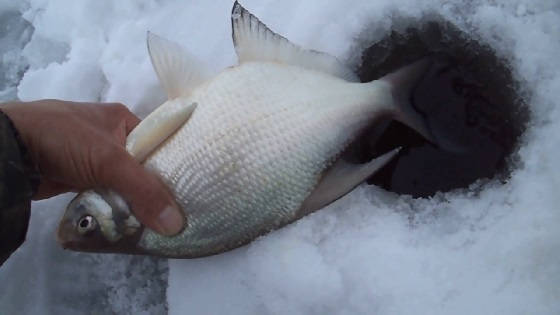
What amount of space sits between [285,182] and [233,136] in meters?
0.22

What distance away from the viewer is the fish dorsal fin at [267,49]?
5.42 ft

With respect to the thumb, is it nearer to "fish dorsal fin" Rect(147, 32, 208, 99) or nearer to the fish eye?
the fish eye

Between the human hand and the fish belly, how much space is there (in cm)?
8

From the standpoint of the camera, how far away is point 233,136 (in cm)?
155

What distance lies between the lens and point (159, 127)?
1.56 metres

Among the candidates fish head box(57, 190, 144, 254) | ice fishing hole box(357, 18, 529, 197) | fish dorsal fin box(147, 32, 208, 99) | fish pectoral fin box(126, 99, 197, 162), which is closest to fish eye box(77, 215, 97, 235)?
fish head box(57, 190, 144, 254)

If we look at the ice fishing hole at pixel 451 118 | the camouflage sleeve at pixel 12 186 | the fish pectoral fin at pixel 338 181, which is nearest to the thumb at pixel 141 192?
the camouflage sleeve at pixel 12 186

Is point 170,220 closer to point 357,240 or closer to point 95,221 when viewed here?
point 95,221

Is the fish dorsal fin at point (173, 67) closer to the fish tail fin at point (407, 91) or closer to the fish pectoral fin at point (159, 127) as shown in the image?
the fish pectoral fin at point (159, 127)

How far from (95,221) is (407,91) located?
1071 mm

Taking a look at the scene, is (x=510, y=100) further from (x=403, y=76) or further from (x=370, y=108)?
(x=370, y=108)

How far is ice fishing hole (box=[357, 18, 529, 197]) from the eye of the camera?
1696mm

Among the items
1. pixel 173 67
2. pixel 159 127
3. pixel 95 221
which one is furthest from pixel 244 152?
pixel 95 221

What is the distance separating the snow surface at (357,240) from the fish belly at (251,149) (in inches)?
5.4
